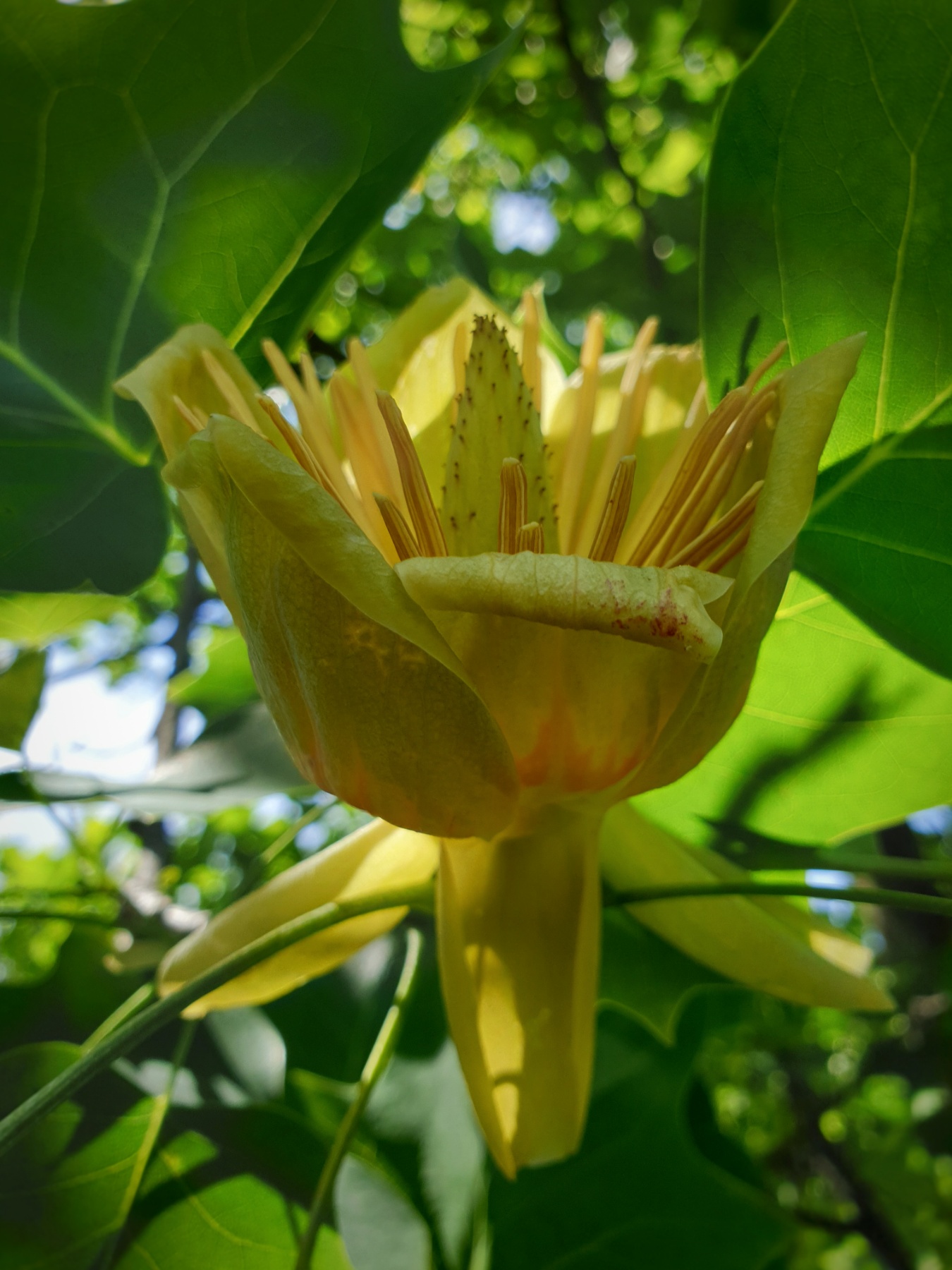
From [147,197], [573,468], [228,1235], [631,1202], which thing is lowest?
[631,1202]

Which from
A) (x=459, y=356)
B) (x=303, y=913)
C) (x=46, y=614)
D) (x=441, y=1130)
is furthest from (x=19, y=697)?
(x=441, y=1130)

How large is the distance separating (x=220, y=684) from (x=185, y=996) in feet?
1.84

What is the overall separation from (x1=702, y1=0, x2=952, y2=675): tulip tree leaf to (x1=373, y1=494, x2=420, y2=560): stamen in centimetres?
28

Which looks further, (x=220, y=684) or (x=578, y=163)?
(x=578, y=163)

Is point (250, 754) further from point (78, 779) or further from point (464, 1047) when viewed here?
point (464, 1047)

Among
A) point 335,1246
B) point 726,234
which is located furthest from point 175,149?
point 335,1246

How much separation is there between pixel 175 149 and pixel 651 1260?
44.7 inches

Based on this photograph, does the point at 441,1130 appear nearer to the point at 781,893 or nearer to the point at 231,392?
the point at 781,893

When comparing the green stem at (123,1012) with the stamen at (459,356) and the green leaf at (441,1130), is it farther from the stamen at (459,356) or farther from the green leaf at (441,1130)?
the stamen at (459,356)

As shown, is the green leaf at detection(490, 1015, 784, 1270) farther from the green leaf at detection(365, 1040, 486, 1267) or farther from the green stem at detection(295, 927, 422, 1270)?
the green stem at detection(295, 927, 422, 1270)

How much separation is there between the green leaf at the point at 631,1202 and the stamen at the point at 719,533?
2.57 ft

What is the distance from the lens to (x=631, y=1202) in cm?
113

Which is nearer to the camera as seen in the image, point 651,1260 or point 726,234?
point 726,234

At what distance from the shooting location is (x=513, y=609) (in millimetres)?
450
